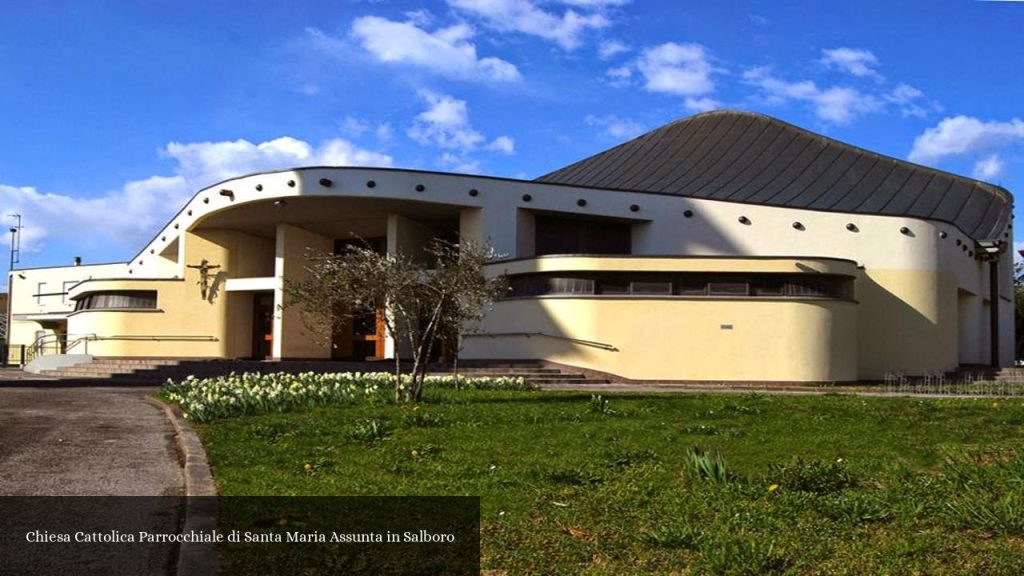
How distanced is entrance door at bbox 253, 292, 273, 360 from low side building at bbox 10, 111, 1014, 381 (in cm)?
10

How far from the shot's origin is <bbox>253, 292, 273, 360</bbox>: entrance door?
3638 centimetres

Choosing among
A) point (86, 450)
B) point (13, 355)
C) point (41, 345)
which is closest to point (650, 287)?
point (86, 450)

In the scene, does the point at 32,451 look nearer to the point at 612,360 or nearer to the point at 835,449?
the point at 835,449

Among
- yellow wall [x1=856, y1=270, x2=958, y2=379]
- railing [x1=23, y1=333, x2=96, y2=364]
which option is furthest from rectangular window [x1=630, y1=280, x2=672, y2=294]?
railing [x1=23, y1=333, x2=96, y2=364]

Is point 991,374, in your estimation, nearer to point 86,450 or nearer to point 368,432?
point 368,432

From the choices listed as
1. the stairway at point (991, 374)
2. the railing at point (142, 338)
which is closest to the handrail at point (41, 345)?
the railing at point (142, 338)

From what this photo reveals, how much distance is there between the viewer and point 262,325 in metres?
36.8

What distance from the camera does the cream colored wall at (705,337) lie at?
24766 mm

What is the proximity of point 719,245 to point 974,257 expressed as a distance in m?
11.3

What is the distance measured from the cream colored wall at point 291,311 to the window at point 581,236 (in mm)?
9403

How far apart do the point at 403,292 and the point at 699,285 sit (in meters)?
13.7

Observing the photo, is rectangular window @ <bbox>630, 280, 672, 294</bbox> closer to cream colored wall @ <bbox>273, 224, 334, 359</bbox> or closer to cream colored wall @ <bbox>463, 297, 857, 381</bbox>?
cream colored wall @ <bbox>463, 297, 857, 381</bbox>

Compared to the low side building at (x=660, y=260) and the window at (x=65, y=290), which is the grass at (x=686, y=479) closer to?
the low side building at (x=660, y=260)

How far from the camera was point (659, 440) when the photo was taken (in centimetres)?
857
